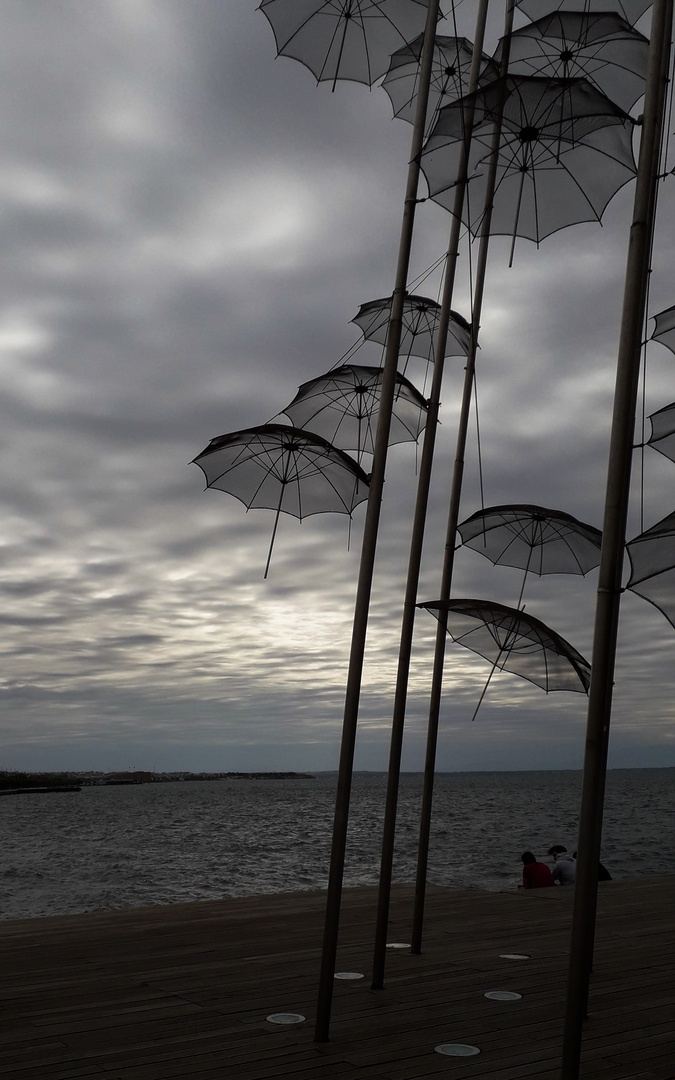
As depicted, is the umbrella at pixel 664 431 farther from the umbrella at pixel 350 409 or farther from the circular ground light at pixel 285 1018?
the circular ground light at pixel 285 1018

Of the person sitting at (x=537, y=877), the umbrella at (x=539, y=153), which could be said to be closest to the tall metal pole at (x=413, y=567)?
the umbrella at (x=539, y=153)

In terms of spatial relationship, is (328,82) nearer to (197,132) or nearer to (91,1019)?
(197,132)

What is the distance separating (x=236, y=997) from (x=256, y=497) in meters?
6.25

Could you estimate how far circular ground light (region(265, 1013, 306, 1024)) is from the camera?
5783 mm

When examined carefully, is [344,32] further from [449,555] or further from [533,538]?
[533,538]

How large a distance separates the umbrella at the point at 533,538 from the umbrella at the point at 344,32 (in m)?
4.76

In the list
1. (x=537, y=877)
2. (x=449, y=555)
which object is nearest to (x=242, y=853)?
(x=537, y=877)

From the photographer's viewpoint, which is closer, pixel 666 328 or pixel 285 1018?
pixel 285 1018

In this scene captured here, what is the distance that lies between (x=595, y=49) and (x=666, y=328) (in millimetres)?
4148

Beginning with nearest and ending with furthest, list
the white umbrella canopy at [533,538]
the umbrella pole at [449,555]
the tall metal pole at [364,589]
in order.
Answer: the tall metal pole at [364,589], the umbrella pole at [449,555], the white umbrella canopy at [533,538]

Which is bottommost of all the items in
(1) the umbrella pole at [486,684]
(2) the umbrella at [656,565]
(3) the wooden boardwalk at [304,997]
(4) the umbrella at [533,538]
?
(3) the wooden boardwalk at [304,997]

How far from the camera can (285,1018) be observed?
19.2 feet

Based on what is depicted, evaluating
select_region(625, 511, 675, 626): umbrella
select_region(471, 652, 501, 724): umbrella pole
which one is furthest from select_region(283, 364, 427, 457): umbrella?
select_region(625, 511, 675, 626): umbrella

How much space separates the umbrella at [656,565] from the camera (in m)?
6.32
